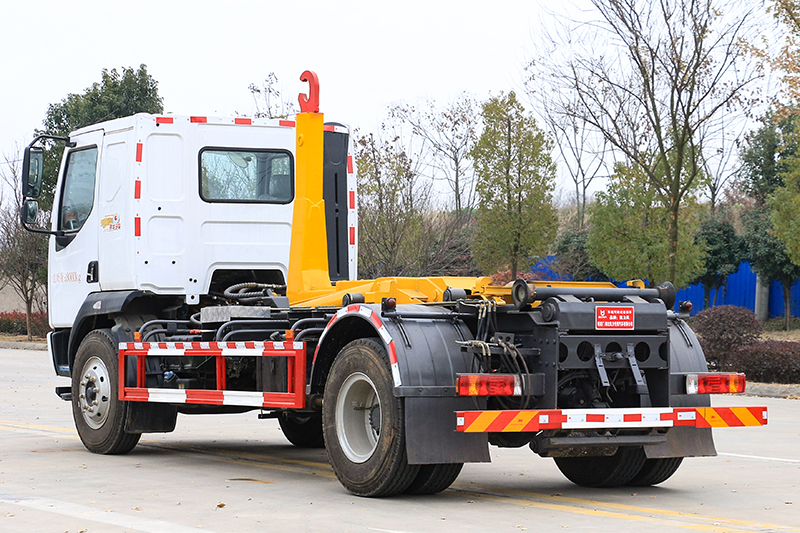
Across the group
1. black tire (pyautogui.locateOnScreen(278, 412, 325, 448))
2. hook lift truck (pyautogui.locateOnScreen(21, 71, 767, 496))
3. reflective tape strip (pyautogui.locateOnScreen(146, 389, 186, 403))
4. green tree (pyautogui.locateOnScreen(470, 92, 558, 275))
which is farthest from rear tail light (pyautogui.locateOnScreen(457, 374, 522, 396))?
green tree (pyautogui.locateOnScreen(470, 92, 558, 275))

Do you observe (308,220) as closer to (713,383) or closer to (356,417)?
(356,417)

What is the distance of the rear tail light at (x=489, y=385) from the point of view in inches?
282

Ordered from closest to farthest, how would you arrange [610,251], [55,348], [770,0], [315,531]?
[315,531] → [55,348] → [770,0] → [610,251]

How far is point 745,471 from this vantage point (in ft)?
31.5

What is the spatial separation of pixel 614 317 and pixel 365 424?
1943 millimetres

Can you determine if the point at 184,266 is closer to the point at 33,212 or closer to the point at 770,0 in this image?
the point at 33,212

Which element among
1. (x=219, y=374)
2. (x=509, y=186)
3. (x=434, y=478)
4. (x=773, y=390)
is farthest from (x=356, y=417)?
(x=509, y=186)

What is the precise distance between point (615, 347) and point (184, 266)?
16.2 feet

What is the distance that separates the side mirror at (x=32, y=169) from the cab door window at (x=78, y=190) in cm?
51

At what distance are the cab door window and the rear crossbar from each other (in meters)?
1.78

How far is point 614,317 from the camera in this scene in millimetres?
7629

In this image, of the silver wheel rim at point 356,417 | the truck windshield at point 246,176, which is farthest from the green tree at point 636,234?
the silver wheel rim at point 356,417

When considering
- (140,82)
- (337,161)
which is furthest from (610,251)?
(337,161)

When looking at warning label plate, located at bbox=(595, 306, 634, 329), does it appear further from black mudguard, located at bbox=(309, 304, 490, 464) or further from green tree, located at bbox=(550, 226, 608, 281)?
green tree, located at bbox=(550, 226, 608, 281)
